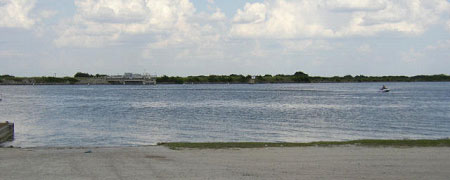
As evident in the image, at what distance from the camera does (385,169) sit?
49.7ft

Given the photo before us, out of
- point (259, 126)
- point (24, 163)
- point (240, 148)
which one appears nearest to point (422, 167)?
point (240, 148)

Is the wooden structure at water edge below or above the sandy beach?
below

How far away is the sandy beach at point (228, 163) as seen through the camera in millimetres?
14234

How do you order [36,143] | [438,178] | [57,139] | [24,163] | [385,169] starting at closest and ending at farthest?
[438,178] < [385,169] < [24,163] < [36,143] < [57,139]

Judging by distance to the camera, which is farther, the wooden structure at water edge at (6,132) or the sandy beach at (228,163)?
the wooden structure at water edge at (6,132)

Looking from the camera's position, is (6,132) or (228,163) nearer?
(228,163)

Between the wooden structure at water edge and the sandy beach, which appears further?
the wooden structure at water edge

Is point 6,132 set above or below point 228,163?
below

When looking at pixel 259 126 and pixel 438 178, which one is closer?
pixel 438 178

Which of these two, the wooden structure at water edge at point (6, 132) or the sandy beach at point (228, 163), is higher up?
the sandy beach at point (228, 163)

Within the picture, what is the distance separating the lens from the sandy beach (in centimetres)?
1423

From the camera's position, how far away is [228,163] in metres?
16.3

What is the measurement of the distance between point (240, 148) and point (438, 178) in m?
8.31

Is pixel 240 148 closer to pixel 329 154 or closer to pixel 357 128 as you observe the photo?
pixel 329 154
